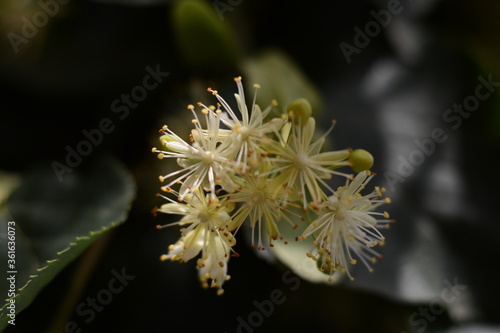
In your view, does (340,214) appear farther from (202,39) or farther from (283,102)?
(202,39)

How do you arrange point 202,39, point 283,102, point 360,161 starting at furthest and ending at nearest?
1. point 202,39
2. point 283,102
3. point 360,161

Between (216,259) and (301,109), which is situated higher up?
(301,109)

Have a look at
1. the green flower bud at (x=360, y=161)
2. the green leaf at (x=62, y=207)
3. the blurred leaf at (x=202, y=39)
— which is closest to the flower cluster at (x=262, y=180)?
the green flower bud at (x=360, y=161)

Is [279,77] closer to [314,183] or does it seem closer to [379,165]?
[379,165]

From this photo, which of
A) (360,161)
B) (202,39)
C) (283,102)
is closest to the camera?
(360,161)

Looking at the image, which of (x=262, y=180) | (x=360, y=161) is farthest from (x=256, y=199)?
(x=360, y=161)

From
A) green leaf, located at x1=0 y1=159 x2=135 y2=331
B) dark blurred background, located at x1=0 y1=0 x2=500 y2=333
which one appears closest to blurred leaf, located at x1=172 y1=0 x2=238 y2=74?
dark blurred background, located at x1=0 y1=0 x2=500 y2=333

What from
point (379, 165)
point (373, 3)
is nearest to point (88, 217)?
point (379, 165)
